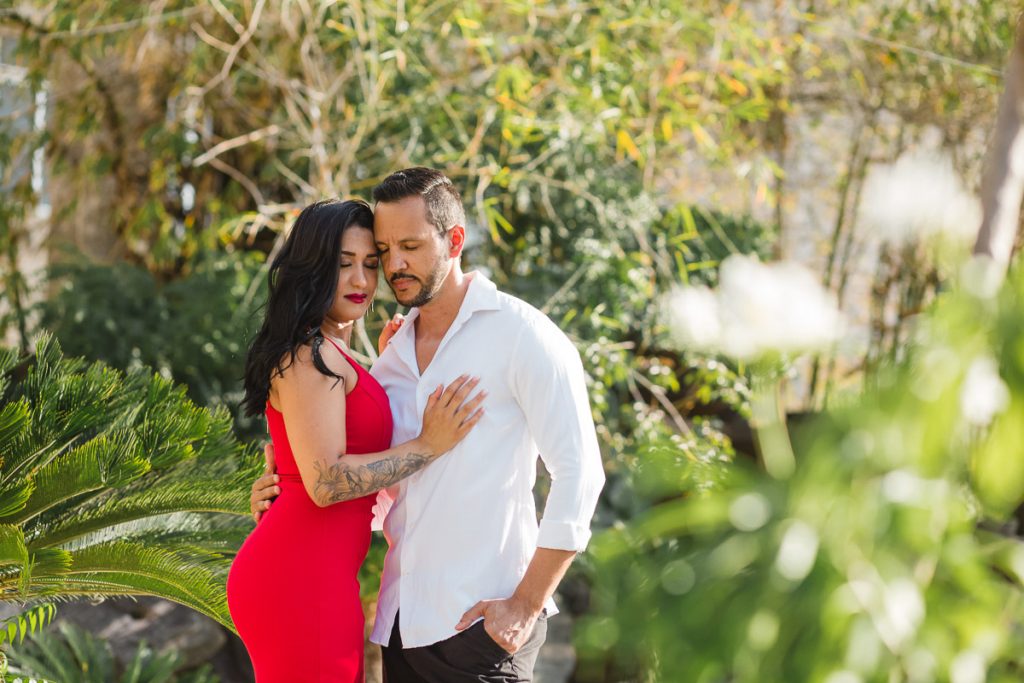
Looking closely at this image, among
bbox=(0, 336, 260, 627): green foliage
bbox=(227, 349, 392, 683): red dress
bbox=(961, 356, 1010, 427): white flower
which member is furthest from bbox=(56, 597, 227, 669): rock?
bbox=(961, 356, 1010, 427): white flower

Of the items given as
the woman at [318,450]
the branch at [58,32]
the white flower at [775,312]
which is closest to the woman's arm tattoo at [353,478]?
the woman at [318,450]

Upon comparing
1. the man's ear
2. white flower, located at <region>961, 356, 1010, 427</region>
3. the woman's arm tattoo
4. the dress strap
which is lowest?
the woman's arm tattoo

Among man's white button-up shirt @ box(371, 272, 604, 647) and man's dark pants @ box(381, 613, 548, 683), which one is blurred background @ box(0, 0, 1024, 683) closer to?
man's white button-up shirt @ box(371, 272, 604, 647)

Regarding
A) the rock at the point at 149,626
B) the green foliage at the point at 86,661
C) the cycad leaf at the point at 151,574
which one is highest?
the cycad leaf at the point at 151,574

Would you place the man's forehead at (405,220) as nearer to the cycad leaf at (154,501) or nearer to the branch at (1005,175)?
the cycad leaf at (154,501)

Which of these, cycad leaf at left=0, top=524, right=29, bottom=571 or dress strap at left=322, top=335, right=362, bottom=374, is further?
cycad leaf at left=0, top=524, right=29, bottom=571

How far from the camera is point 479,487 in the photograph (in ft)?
8.07

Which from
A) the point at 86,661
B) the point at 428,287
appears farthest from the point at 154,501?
the point at 86,661

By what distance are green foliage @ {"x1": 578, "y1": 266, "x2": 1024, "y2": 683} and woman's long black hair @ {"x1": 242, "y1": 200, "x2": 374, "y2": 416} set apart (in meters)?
1.62

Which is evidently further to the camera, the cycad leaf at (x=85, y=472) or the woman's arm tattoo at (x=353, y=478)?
the cycad leaf at (x=85, y=472)

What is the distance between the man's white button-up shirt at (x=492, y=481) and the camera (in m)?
2.40

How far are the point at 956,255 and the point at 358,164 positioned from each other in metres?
5.25

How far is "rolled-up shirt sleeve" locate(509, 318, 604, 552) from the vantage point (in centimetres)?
237

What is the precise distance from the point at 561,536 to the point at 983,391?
1541mm
